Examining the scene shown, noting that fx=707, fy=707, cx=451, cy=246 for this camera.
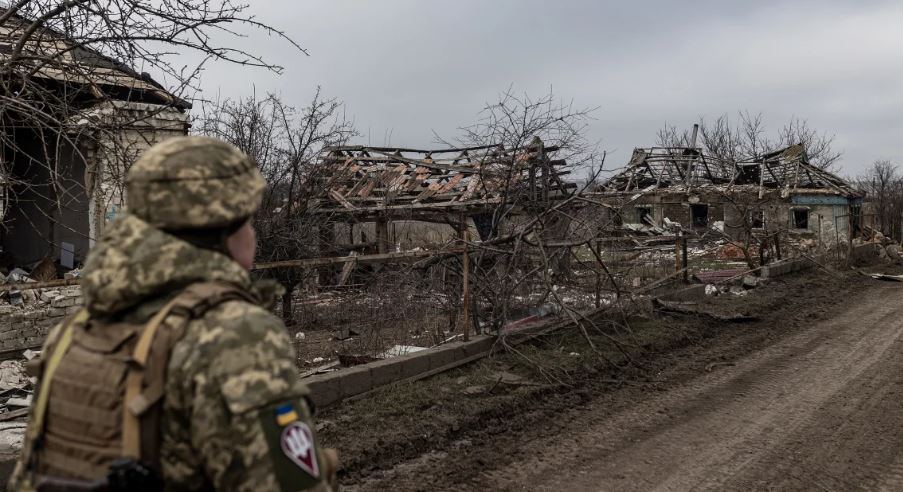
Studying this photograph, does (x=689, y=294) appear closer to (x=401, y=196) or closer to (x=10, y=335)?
(x=401, y=196)

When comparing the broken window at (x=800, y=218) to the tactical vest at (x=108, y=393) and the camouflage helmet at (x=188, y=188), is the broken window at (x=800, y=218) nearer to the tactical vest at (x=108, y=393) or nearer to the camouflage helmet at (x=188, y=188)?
the camouflage helmet at (x=188, y=188)

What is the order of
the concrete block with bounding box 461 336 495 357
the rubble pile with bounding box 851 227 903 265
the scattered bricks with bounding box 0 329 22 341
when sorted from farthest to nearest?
1. the rubble pile with bounding box 851 227 903 265
2. the scattered bricks with bounding box 0 329 22 341
3. the concrete block with bounding box 461 336 495 357

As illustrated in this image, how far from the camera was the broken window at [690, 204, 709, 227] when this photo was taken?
97.3 ft

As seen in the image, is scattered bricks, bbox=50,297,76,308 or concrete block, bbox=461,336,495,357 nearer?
concrete block, bbox=461,336,495,357

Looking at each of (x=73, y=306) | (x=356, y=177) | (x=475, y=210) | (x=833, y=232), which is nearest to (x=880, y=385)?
(x=73, y=306)

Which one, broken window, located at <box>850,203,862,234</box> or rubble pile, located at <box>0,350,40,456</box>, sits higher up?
broken window, located at <box>850,203,862,234</box>

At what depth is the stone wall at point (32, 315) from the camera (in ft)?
26.3

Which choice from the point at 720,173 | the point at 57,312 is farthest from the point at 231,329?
the point at 720,173

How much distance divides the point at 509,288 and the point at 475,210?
9145mm

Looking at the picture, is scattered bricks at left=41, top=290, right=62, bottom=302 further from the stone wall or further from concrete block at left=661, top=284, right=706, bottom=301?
concrete block at left=661, top=284, right=706, bottom=301

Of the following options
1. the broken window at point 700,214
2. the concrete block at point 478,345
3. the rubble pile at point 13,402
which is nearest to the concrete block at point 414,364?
the concrete block at point 478,345

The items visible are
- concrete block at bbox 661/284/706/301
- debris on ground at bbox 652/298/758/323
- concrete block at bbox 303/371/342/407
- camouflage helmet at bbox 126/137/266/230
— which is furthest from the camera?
concrete block at bbox 661/284/706/301

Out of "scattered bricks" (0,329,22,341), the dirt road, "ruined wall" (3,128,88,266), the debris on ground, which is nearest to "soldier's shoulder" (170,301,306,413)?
the dirt road

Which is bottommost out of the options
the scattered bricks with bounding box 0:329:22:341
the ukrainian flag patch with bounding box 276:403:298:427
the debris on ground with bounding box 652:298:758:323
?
the debris on ground with bounding box 652:298:758:323
